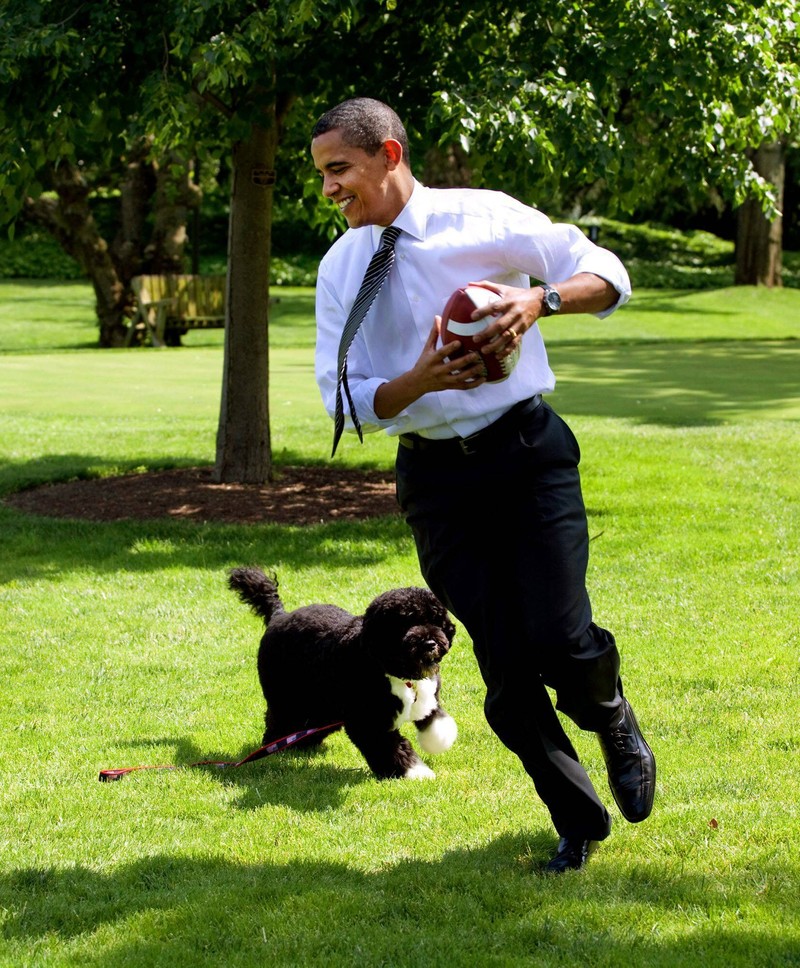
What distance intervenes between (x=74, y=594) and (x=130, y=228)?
814 inches

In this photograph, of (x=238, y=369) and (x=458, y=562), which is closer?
(x=458, y=562)

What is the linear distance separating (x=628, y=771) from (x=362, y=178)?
2003mm

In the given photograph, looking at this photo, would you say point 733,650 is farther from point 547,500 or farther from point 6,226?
point 6,226

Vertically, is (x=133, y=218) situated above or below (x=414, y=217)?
above

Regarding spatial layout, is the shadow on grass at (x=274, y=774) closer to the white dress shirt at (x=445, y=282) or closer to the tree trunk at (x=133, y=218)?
the white dress shirt at (x=445, y=282)

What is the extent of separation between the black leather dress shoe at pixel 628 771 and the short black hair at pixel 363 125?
75.2 inches

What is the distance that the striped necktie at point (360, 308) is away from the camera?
3.90 m

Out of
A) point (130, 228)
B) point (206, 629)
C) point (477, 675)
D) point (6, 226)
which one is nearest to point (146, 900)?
point (477, 675)

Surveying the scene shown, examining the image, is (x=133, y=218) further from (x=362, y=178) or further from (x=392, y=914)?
(x=392, y=914)

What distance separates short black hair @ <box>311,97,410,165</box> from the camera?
3.98 m

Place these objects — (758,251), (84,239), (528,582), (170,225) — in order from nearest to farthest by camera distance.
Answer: (528,582) < (84,239) < (170,225) < (758,251)

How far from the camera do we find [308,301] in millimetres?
38562

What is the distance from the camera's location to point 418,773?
517 centimetres

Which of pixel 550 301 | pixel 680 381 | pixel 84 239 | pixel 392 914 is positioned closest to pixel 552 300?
pixel 550 301
